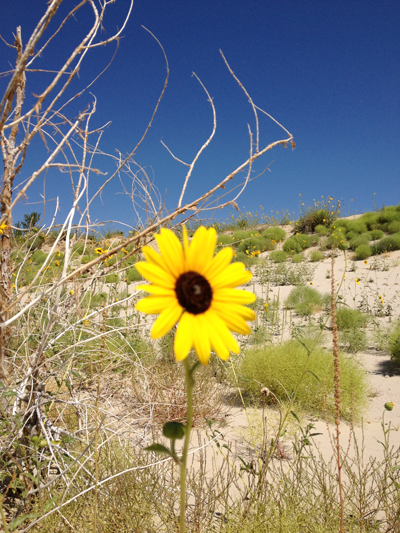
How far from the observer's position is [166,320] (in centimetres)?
54

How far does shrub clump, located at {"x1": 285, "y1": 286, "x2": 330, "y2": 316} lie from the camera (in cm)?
586

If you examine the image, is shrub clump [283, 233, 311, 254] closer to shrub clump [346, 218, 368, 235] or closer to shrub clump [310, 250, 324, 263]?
shrub clump [310, 250, 324, 263]

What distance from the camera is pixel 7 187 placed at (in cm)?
157

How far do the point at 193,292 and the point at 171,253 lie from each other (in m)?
0.08

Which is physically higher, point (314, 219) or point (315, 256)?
point (314, 219)

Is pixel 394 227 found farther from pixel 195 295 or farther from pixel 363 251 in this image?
pixel 195 295

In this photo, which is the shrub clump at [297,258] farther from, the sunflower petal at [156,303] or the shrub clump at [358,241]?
the sunflower petal at [156,303]

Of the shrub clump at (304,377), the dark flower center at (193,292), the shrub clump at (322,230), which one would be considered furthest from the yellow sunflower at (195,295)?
the shrub clump at (322,230)

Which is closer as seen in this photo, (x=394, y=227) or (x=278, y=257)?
(x=278, y=257)

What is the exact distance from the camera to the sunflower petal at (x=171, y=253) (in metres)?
0.58

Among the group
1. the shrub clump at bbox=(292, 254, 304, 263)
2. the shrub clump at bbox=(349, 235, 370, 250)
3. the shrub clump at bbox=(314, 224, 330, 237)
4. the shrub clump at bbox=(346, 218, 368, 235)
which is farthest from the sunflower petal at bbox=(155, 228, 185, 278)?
the shrub clump at bbox=(346, 218, 368, 235)

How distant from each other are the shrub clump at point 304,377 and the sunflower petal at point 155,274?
2.50 metres

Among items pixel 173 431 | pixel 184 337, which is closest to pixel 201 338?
pixel 184 337

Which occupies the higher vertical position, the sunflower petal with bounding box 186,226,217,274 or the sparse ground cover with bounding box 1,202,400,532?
the sunflower petal with bounding box 186,226,217,274
